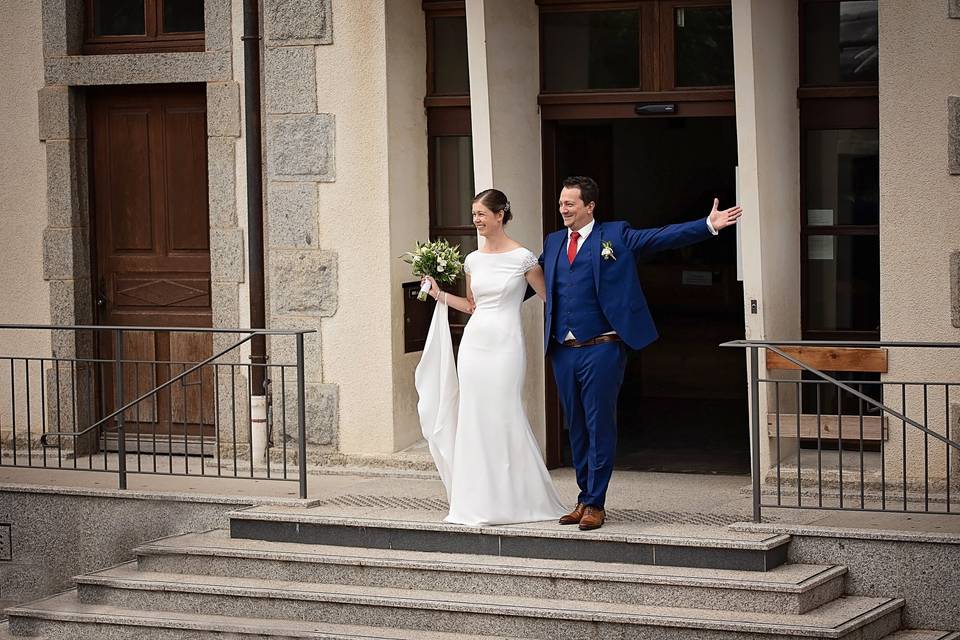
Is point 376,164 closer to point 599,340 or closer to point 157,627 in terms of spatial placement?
point 599,340

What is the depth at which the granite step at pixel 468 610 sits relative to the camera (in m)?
7.09

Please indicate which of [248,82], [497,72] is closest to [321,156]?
[248,82]

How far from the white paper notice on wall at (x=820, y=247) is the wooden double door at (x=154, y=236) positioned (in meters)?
3.95

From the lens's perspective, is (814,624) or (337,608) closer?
(814,624)

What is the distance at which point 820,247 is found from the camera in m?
9.37

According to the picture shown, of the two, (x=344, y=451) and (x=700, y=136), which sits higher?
(x=700, y=136)

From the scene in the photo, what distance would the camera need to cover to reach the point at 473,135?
9477 millimetres

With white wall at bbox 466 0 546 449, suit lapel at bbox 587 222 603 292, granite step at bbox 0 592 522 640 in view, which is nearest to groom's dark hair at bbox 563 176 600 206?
suit lapel at bbox 587 222 603 292

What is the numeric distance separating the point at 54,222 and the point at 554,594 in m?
4.94

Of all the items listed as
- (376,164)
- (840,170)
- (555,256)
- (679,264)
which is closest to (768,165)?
(840,170)

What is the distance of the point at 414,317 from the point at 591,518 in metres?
2.62

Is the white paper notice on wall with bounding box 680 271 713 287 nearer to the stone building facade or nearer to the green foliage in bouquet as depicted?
the stone building facade

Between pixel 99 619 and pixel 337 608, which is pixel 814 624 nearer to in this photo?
pixel 337 608

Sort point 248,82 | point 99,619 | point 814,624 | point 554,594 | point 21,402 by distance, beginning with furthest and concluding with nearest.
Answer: point 21,402 → point 248,82 → point 99,619 → point 554,594 → point 814,624
